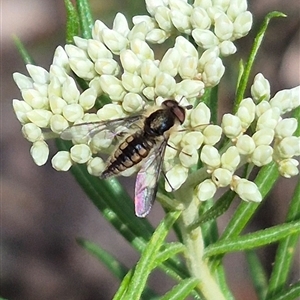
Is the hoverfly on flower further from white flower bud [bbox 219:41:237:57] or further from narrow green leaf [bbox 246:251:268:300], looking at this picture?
narrow green leaf [bbox 246:251:268:300]

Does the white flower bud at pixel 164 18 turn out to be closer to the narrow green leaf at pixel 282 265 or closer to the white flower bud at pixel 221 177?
the white flower bud at pixel 221 177

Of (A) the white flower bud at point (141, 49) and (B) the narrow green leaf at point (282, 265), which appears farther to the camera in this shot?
(B) the narrow green leaf at point (282, 265)

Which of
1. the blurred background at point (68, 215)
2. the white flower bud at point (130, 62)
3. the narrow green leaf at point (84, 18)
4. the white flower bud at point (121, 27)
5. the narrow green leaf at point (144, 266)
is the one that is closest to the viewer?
the narrow green leaf at point (144, 266)

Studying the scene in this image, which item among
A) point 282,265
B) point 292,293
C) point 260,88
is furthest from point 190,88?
point 282,265

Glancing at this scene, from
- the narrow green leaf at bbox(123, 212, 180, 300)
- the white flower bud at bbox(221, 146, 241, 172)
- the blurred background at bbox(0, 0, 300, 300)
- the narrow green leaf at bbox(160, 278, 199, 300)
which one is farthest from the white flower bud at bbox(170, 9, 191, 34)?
the blurred background at bbox(0, 0, 300, 300)

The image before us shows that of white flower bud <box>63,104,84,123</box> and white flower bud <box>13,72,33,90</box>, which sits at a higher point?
white flower bud <box>13,72,33,90</box>

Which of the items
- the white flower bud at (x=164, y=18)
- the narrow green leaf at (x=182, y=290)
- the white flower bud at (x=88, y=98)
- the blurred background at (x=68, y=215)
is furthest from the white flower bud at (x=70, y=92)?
the blurred background at (x=68, y=215)
